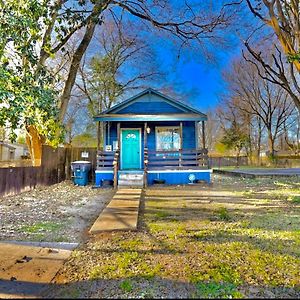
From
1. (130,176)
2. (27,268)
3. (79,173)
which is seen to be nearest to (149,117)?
(130,176)

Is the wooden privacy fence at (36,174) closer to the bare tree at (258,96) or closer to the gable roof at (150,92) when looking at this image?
the gable roof at (150,92)

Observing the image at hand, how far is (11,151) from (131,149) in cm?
3495

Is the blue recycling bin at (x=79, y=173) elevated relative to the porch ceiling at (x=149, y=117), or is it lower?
lower

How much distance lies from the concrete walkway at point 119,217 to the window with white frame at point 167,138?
20.5 feet

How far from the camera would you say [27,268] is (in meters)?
3.33

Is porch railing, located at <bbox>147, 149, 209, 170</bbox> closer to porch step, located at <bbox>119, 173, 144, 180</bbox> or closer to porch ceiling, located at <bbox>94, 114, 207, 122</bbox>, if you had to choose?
porch step, located at <bbox>119, 173, 144, 180</bbox>

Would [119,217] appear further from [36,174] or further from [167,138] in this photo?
[167,138]

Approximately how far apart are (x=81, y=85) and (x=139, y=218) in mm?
19506

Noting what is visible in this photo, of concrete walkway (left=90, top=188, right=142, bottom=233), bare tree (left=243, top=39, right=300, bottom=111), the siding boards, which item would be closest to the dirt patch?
concrete walkway (left=90, top=188, right=142, bottom=233)

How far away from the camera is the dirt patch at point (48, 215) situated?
4.85m

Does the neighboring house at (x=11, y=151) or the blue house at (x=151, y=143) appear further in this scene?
the neighboring house at (x=11, y=151)

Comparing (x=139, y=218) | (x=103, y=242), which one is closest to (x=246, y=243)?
(x=103, y=242)

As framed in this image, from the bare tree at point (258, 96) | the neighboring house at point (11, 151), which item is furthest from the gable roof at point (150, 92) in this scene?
the neighboring house at point (11, 151)

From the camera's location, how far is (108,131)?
1448 centimetres
